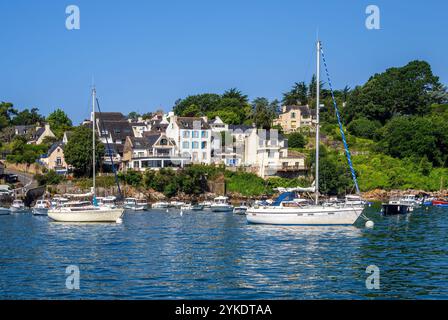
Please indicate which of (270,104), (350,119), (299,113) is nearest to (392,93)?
(350,119)

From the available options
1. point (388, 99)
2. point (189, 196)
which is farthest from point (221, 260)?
point (388, 99)

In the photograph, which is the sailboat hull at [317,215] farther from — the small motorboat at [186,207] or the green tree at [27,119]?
the green tree at [27,119]

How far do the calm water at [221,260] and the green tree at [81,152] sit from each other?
122 ft

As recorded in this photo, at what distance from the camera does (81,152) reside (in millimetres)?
100812

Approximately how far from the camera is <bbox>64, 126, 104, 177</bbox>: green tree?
100938 millimetres

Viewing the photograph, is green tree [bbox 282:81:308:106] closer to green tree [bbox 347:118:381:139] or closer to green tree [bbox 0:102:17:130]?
green tree [bbox 347:118:381:139]

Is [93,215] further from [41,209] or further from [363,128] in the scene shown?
[363,128]

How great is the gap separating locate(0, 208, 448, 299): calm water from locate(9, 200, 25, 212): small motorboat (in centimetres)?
2294

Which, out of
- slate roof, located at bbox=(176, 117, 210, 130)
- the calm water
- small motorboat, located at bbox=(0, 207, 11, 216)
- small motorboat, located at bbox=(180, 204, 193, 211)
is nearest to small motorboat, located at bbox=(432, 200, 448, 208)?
the calm water

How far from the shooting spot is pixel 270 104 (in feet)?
538

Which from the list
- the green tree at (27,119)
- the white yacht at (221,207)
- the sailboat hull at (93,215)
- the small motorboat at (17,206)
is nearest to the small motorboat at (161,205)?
the white yacht at (221,207)

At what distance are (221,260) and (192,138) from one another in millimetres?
76625

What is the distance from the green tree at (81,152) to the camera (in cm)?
10094
